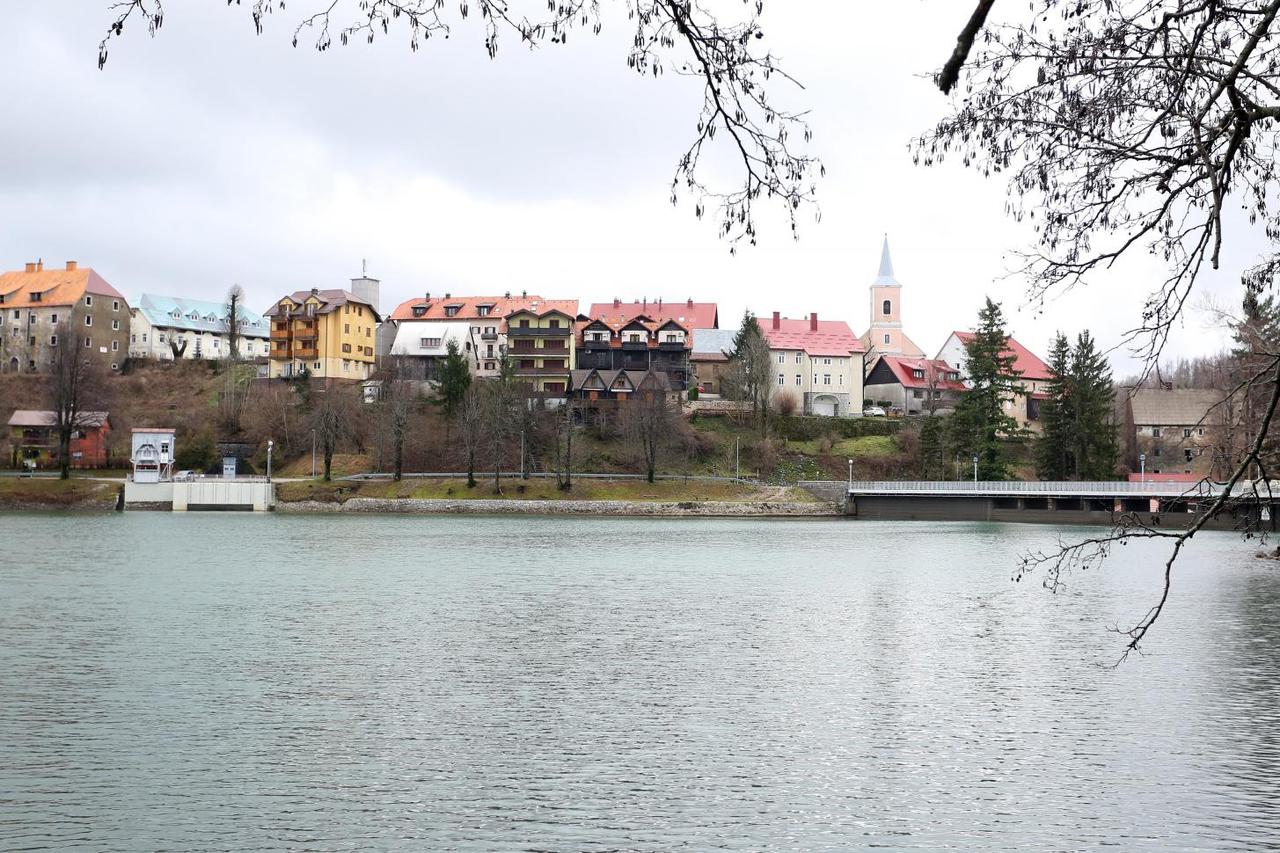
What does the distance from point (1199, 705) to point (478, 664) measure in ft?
44.1

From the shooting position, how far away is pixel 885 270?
126 m

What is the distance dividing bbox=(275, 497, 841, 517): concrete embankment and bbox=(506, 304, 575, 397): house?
1007 inches

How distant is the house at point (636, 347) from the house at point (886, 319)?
2827 cm

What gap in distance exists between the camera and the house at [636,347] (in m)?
104

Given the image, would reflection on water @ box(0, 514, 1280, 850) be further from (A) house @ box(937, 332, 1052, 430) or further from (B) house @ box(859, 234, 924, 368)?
(B) house @ box(859, 234, 924, 368)

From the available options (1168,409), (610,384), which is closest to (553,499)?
(610,384)

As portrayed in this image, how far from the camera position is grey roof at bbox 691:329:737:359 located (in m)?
114

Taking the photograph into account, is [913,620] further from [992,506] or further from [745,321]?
[745,321]

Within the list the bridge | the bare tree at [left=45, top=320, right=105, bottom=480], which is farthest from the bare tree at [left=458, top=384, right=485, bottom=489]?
the bare tree at [left=45, top=320, right=105, bottom=480]

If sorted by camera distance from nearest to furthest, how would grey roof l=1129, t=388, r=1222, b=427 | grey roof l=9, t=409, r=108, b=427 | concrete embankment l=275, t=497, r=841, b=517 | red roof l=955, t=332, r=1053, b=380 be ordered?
concrete embankment l=275, t=497, r=841, b=517 < grey roof l=9, t=409, r=108, b=427 < grey roof l=1129, t=388, r=1222, b=427 < red roof l=955, t=332, r=1053, b=380

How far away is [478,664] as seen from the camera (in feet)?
75.0

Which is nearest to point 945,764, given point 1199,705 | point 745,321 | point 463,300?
point 1199,705

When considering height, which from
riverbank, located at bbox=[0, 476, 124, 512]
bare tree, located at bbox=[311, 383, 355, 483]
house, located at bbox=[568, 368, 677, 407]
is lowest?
riverbank, located at bbox=[0, 476, 124, 512]

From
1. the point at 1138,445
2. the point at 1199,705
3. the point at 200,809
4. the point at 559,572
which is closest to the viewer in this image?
the point at 200,809
